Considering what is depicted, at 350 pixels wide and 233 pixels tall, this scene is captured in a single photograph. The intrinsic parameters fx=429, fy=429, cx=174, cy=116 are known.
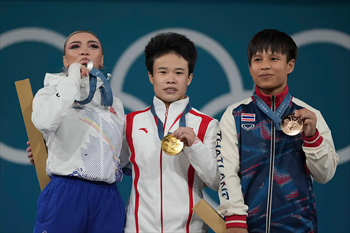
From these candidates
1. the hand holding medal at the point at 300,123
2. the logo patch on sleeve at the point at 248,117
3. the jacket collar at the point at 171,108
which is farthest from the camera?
the jacket collar at the point at 171,108

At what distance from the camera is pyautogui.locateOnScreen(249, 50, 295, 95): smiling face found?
1.83 meters

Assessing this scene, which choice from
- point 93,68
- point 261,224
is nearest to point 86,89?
point 93,68

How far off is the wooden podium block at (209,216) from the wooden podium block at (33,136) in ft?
2.37

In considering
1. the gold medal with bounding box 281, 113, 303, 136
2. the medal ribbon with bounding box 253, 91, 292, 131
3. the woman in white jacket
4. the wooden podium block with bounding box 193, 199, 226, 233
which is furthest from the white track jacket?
the gold medal with bounding box 281, 113, 303, 136

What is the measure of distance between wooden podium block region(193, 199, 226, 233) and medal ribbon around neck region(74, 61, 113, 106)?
2.09 feet

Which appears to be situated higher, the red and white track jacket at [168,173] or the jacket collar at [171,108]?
the jacket collar at [171,108]

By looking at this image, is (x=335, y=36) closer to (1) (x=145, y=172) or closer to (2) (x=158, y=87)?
(2) (x=158, y=87)

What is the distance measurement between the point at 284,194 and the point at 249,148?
0.75ft

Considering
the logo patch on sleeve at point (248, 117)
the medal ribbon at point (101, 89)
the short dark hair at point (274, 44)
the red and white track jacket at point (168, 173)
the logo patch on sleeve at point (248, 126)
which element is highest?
the short dark hair at point (274, 44)

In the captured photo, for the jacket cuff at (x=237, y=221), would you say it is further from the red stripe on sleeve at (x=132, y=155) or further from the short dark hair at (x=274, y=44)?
the short dark hair at (x=274, y=44)

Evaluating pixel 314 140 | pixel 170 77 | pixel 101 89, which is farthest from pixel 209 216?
pixel 101 89

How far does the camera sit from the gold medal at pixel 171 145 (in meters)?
1.67

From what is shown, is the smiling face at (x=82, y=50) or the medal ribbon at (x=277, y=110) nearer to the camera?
the medal ribbon at (x=277, y=110)

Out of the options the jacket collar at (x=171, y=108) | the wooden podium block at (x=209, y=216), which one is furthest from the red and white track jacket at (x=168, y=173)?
the wooden podium block at (x=209, y=216)
